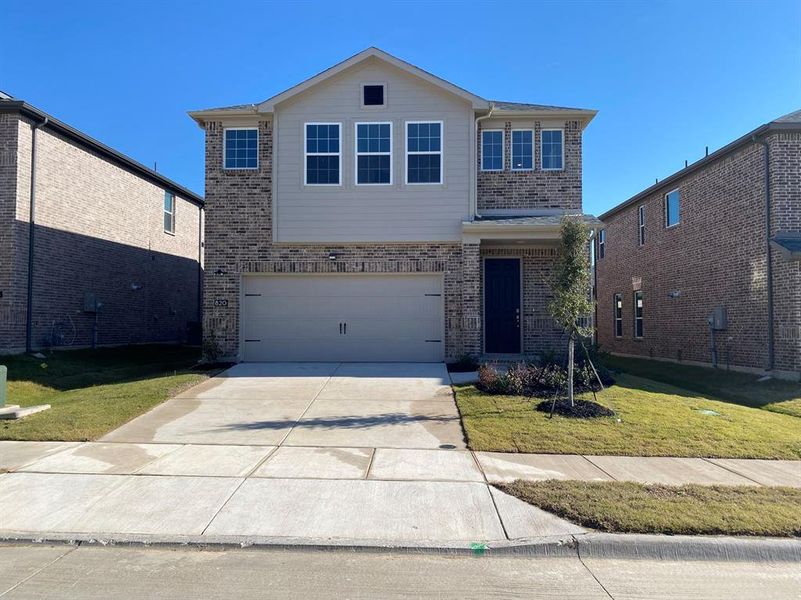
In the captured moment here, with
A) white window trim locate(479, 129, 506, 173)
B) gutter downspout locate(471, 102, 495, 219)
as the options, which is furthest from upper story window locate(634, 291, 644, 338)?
gutter downspout locate(471, 102, 495, 219)

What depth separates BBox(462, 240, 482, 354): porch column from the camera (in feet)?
45.2

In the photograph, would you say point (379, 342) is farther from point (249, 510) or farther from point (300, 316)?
point (249, 510)

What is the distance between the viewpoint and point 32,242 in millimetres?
14141

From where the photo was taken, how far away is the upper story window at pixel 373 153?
14.4m

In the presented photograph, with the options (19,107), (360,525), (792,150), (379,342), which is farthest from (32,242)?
(792,150)

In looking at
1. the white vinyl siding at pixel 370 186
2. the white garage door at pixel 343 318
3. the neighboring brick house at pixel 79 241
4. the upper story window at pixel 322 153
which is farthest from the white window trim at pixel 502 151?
the neighboring brick house at pixel 79 241

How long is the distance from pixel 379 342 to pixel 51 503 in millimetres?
9483

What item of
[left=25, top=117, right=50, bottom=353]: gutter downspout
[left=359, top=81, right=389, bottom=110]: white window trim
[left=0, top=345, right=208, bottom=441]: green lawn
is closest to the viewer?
[left=0, top=345, right=208, bottom=441]: green lawn

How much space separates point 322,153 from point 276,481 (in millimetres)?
10179

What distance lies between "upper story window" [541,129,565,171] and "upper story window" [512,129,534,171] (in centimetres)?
31

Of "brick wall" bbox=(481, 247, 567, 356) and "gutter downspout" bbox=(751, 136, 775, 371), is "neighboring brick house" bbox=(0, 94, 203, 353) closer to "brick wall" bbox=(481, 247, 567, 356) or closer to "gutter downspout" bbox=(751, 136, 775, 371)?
"brick wall" bbox=(481, 247, 567, 356)

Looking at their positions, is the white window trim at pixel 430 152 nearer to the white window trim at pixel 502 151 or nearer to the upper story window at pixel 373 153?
the upper story window at pixel 373 153

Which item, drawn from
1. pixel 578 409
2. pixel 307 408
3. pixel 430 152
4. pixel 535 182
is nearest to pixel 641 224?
pixel 535 182

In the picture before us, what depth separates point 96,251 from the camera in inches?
659
